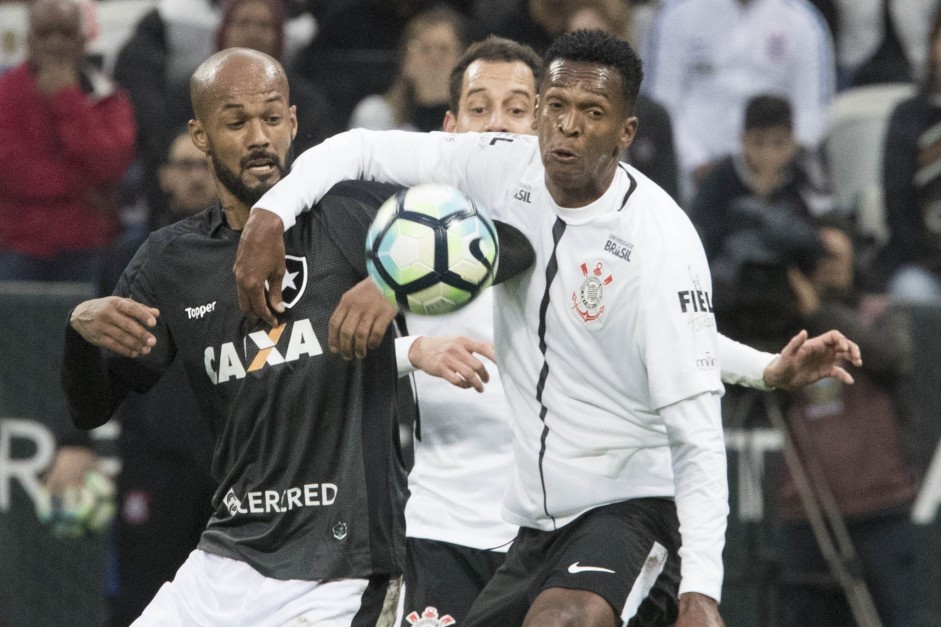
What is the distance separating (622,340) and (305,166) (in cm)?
102

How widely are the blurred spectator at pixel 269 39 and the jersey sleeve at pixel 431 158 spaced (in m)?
3.13

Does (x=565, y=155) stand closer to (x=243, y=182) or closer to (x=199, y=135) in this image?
(x=243, y=182)

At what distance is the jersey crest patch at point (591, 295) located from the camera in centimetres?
457

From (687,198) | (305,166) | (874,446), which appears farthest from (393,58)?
(305,166)

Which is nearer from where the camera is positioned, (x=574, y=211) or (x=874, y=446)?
(x=574, y=211)

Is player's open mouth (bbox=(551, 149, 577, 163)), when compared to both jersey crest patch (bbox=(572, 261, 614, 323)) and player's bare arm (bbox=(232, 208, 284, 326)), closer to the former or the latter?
jersey crest patch (bbox=(572, 261, 614, 323))

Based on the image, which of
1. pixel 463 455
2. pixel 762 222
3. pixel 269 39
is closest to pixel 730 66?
pixel 762 222

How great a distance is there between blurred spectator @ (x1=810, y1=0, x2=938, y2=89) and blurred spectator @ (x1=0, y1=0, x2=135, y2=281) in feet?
13.8

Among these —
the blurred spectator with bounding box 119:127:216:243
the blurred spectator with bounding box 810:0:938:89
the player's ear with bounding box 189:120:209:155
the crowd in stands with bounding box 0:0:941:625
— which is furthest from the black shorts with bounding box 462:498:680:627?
the blurred spectator with bounding box 810:0:938:89

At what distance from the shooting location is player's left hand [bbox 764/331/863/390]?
472 centimetres

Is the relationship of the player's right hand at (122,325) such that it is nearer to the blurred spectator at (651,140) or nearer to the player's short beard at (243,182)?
the player's short beard at (243,182)

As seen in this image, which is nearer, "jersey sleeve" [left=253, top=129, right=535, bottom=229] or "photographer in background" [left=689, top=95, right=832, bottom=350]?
"jersey sleeve" [left=253, top=129, right=535, bottom=229]

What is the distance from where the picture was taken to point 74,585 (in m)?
8.41

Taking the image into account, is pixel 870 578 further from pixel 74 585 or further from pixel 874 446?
pixel 74 585
